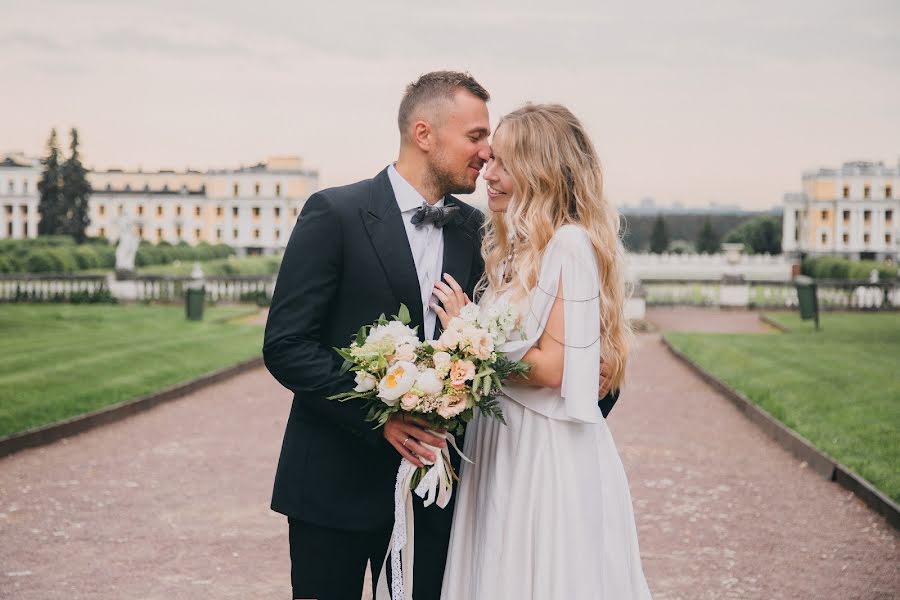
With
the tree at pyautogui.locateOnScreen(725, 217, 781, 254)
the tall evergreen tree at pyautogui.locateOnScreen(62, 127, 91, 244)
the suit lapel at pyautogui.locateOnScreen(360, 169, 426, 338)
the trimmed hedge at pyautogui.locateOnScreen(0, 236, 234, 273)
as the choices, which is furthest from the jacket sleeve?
the tree at pyautogui.locateOnScreen(725, 217, 781, 254)

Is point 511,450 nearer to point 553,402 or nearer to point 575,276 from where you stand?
point 553,402

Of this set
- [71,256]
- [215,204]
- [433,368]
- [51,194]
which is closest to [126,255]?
[71,256]

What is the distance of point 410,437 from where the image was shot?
305 cm

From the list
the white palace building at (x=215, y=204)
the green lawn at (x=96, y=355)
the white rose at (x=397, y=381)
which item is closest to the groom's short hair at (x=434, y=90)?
the white rose at (x=397, y=381)

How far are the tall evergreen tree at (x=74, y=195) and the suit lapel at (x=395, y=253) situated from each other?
87226mm

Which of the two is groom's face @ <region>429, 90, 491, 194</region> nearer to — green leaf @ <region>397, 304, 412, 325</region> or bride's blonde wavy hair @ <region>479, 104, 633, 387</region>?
bride's blonde wavy hair @ <region>479, 104, 633, 387</region>

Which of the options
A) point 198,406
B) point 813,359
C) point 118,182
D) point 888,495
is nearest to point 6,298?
point 198,406

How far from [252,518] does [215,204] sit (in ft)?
410

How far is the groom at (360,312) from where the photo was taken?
10.2 feet

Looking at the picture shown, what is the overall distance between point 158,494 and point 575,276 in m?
5.24

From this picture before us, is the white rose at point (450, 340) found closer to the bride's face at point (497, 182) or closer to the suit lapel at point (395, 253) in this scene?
the suit lapel at point (395, 253)

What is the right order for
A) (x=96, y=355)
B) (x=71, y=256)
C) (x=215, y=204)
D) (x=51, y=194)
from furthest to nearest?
(x=215, y=204)
(x=51, y=194)
(x=71, y=256)
(x=96, y=355)

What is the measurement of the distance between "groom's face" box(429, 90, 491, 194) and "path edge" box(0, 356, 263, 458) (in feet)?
21.9

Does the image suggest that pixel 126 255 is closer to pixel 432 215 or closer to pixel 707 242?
pixel 432 215
